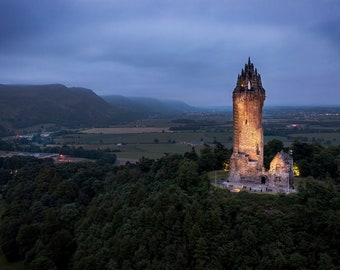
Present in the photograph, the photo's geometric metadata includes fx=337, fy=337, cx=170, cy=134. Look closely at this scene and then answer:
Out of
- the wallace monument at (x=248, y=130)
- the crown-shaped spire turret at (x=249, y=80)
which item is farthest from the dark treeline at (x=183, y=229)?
the crown-shaped spire turret at (x=249, y=80)

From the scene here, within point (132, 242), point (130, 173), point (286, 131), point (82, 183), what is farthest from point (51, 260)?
point (286, 131)

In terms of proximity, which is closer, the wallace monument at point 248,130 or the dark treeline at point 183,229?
the dark treeline at point 183,229

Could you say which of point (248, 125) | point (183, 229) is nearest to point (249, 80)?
point (248, 125)

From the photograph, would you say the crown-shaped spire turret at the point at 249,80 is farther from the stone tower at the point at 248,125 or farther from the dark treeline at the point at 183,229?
the dark treeline at the point at 183,229

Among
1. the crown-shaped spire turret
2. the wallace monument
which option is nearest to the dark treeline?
the wallace monument

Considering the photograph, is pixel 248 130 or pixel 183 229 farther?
pixel 248 130

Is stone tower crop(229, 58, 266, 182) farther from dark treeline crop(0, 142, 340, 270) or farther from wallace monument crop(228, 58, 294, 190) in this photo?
dark treeline crop(0, 142, 340, 270)

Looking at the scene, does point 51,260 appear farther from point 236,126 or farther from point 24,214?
point 236,126

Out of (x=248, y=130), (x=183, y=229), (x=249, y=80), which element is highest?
(x=249, y=80)

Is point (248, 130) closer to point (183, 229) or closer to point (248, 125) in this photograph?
point (248, 125)
